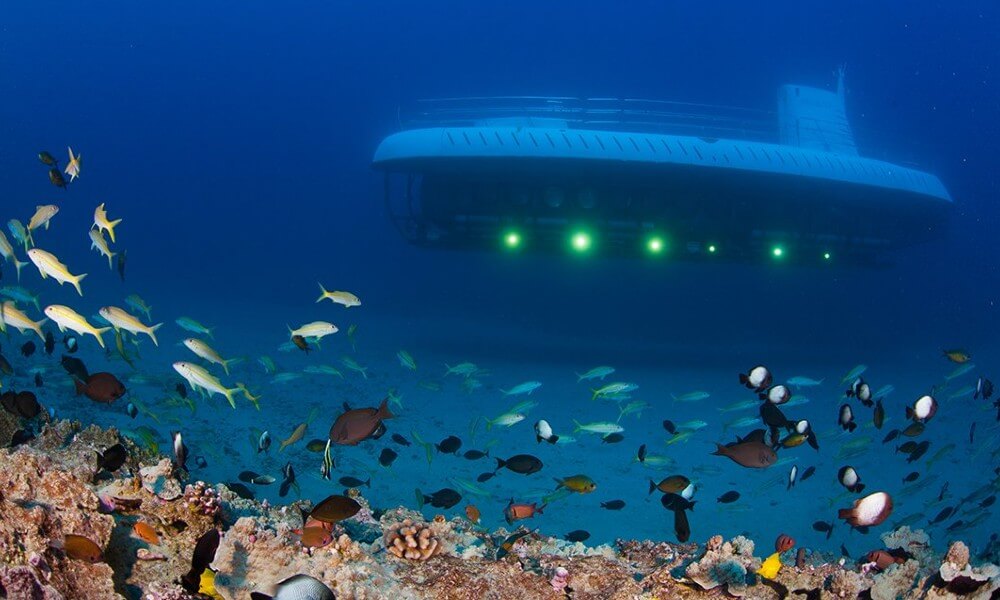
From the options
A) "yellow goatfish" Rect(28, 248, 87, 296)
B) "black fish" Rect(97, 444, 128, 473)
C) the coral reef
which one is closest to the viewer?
the coral reef

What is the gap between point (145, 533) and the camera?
3.39 metres

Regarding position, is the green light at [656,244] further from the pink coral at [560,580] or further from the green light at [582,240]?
the pink coral at [560,580]

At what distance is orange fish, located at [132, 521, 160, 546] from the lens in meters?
3.39

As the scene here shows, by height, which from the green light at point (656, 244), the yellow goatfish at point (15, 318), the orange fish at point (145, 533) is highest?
the green light at point (656, 244)

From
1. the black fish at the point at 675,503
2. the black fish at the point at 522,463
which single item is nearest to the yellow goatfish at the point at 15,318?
the black fish at the point at 522,463

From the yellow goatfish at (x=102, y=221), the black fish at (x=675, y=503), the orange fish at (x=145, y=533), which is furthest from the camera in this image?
the yellow goatfish at (x=102, y=221)

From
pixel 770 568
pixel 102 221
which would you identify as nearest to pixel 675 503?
pixel 770 568

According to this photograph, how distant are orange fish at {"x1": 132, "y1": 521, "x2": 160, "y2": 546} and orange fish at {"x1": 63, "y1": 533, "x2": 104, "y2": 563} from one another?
1.85 feet

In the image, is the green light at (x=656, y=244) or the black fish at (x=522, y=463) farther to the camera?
the green light at (x=656, y=244)

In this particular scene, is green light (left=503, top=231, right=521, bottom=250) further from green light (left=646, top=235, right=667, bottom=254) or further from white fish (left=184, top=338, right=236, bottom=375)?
white fish (left=184, top=338, right=236, bottom=375)

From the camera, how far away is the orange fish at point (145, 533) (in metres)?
3.39

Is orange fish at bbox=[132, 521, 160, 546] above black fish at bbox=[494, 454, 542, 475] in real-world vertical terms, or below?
below

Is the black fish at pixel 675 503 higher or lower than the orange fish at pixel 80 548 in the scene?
higher

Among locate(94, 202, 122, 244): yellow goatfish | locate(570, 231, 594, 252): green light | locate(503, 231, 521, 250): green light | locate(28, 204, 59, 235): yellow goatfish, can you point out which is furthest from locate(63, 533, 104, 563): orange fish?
locate(570, 231, 594, 252): green light
